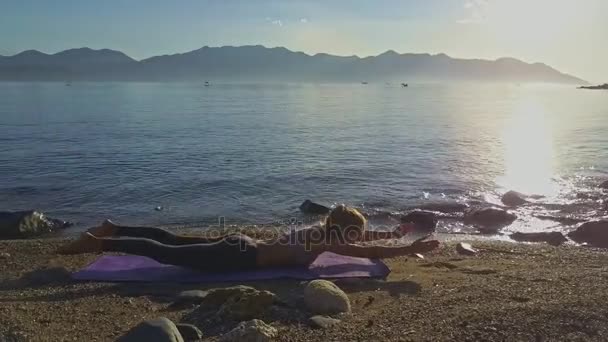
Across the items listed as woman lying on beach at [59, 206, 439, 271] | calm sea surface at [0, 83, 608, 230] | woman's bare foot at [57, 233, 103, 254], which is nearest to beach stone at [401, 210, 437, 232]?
calm sea surface at [0, 83, 608, 230]

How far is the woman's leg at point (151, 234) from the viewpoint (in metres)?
8.80

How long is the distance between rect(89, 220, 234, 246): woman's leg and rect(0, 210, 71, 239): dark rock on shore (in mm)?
4061

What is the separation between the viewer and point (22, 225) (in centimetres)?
1223

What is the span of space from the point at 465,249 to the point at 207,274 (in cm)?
503

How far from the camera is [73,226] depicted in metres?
13.2

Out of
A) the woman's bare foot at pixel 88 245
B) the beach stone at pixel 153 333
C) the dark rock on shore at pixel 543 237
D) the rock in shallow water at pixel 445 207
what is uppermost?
the beach stone at pixel 153 333

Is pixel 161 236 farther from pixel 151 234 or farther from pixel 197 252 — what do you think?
pixel 197 252

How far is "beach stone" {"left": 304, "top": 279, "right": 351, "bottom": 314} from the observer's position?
6344mm

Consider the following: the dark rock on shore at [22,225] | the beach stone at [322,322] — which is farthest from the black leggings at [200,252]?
the dark rock on shore at [22,225]

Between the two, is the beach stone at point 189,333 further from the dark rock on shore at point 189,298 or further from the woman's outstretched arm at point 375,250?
the woman's outstretched arm at point 375,250

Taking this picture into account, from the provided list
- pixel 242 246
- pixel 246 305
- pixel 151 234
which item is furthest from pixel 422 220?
pixel 246 305

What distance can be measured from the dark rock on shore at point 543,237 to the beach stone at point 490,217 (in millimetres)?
948

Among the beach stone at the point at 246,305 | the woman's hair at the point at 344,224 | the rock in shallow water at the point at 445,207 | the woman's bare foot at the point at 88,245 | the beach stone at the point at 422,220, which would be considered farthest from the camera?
the rock in shallow water at the point at 445,207

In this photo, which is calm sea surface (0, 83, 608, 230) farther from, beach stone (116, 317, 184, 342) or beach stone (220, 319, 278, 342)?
beach stone (116, 317, 184, 342)
